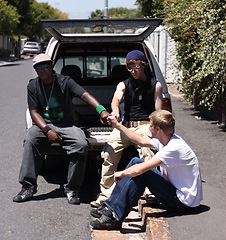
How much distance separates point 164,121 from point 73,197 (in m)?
1.69

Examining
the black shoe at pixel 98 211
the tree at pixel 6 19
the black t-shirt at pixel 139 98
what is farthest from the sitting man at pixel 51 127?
the tree at pixel 6 19

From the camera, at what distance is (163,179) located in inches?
175

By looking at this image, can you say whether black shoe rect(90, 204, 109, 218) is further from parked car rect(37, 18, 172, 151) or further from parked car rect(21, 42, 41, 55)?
parked car rect(21, 42, 41, 55)

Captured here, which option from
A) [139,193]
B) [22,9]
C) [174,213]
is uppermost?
[22,9]

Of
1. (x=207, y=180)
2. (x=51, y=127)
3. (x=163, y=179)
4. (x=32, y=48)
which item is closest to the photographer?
(x=163, y=179)

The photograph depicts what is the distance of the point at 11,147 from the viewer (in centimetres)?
803

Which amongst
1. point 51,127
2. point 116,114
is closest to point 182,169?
point 116,114

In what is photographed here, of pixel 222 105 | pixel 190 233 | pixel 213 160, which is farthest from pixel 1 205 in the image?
pixel 222 105

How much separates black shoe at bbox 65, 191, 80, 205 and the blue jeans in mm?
911

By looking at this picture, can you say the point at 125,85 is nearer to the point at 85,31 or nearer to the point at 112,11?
the point at 85,31

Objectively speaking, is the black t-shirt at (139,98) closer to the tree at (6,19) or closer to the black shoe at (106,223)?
the black shoe at (106,223)

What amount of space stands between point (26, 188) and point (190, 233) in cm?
217

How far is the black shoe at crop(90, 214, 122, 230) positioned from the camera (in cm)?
451

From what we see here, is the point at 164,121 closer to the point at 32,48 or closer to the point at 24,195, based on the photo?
the point at 24,195
